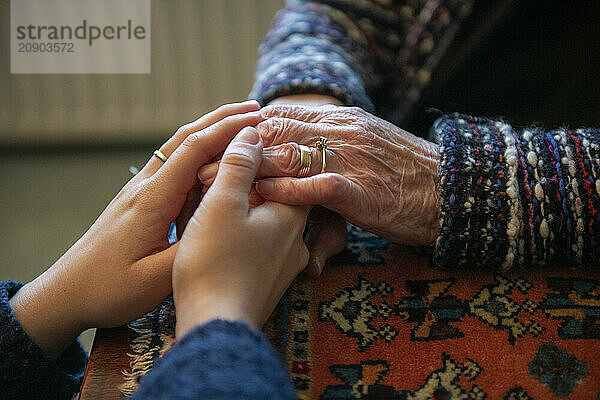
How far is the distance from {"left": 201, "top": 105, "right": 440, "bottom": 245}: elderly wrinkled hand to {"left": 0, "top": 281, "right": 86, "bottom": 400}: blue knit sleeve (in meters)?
0.29

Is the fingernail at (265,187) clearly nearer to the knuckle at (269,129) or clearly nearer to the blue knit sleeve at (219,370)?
the knuckle at (269,129)

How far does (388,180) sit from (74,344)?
48 centimetres

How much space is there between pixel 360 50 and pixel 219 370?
751mm

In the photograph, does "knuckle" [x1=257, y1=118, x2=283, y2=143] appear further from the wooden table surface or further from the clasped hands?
the wooden table surface

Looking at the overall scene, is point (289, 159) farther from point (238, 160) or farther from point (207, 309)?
point (207, 309)

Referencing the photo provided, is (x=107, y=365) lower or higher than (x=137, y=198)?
lower

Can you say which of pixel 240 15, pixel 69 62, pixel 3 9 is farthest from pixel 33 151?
pixel 240 15

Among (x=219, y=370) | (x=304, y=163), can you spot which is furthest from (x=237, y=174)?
(x=219, y=370)

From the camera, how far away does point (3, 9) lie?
193 cm

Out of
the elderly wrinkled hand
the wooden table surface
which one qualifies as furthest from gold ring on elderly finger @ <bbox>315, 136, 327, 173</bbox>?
the wooden table surface

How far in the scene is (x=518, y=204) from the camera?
2.42 feet

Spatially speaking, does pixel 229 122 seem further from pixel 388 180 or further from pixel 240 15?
pixel 240 15

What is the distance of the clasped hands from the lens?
60 centimetres

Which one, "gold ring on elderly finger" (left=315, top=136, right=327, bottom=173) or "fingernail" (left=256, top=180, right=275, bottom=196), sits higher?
"gold ring on elderly finger" (left=315, top=136, right=327, bottom=173)
